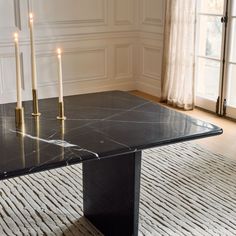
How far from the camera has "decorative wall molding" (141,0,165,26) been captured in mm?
4934

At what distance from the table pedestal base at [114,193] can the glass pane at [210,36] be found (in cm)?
256

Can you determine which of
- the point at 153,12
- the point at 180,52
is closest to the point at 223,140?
the point at 180,52

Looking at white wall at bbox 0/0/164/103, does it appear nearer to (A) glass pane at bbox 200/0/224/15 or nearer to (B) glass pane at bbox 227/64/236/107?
(A) glass pane at bbox 200/0/224/15

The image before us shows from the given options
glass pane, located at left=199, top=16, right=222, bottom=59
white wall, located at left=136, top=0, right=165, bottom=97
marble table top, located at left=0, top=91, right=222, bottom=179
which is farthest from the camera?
white wall, located at left=136, top=0, right=165, bottom=97

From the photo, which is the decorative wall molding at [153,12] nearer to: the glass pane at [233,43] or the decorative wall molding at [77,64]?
the decorative wall molding at [77,64]

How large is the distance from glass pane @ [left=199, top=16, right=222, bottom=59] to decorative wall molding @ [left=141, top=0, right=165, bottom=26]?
55cm

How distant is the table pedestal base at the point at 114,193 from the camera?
6.78 ft

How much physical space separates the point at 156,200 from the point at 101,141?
948mm

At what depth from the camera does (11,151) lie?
5.76 ft

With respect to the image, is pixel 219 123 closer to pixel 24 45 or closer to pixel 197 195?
pixel 197 195

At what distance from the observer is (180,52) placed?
4.59 m

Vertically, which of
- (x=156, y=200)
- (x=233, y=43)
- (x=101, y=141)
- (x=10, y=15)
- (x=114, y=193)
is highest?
(x=10, y=15)

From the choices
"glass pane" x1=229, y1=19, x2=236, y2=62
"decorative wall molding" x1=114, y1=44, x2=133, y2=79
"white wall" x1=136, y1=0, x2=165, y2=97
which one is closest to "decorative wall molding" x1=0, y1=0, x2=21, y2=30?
→ "decorative wall molding" x1=114, y1=44, x2=133, y2=79

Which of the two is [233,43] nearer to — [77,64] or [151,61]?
[151,61]
